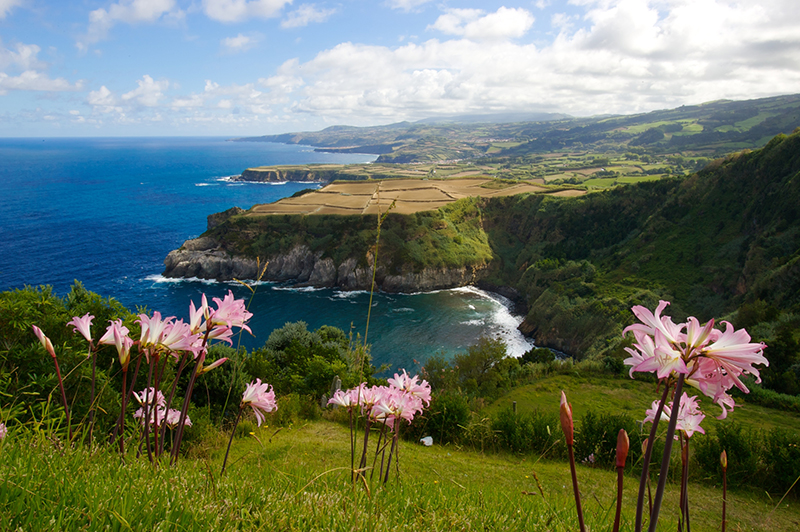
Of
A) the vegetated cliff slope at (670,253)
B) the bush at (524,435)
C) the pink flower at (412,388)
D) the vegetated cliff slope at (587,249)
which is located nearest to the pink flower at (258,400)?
the pink flower at (412,388)

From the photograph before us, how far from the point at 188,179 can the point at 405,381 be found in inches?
6851

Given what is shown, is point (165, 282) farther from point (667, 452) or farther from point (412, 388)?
point (667, 452)

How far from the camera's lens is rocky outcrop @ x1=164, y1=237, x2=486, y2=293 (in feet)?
188

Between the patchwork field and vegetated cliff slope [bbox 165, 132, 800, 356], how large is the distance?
168 inches

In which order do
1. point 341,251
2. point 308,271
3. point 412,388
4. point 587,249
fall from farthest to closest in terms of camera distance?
point 308,271 < point 341,251 < point 587,249 < point 412,388

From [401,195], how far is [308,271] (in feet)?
88.9

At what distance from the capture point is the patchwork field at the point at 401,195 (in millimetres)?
69938

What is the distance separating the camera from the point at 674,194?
53.8 meters

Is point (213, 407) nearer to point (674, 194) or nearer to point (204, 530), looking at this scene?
point (204, 530)

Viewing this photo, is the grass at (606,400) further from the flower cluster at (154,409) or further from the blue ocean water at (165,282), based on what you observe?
the flower cluster at (154,409)

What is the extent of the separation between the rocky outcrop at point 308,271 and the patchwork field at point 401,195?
10.5 m

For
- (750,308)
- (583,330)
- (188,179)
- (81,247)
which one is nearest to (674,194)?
(583,330)

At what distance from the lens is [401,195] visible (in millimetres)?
79000

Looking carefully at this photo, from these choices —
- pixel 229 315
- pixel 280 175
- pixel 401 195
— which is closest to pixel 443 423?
pixel 229 315
